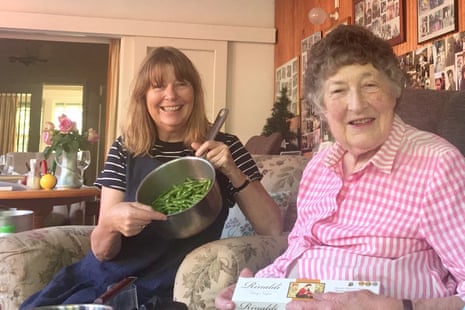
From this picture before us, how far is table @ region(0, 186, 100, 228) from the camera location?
2.24 m

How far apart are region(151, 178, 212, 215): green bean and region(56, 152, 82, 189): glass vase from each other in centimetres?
155

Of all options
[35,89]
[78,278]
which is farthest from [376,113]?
[35,89]

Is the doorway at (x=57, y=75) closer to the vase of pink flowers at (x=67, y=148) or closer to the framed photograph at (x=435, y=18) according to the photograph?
the vase of pink flowers at (x=67, y=148)

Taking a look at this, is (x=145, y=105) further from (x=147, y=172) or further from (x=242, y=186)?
(x=242, y=186)

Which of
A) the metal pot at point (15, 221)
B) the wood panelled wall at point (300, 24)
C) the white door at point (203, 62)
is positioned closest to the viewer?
the metal pot at point (15, 221)

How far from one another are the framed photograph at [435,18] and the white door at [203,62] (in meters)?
2.30

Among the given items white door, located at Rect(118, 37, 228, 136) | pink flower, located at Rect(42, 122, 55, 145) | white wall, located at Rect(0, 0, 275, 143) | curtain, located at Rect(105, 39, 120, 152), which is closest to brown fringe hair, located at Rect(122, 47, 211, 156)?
pink flower, located at Rect(42, 122, 55, 145)

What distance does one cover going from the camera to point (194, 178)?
1.15m

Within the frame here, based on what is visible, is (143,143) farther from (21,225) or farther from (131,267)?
(21,225)

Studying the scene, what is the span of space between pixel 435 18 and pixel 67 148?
76.2 inches

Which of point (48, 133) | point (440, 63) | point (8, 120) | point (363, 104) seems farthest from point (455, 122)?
point (8, 120)

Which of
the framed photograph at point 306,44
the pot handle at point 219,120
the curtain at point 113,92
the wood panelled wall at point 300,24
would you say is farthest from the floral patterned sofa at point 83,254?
the curtain at point 113,92

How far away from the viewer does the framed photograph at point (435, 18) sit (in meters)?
2.24

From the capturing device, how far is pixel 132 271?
4.10 feet
